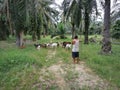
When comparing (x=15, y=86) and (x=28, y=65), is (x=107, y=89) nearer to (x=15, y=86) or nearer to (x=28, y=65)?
(x=15, y=86)

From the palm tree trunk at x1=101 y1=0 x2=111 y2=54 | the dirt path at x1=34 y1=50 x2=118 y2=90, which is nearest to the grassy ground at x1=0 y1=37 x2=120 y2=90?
the dirt path at x1=34 y1=50 x2=118 y2=90

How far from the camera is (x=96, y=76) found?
8.57 metres

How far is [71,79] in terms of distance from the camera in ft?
26.8

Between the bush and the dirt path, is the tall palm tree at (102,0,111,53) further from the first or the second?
the bush

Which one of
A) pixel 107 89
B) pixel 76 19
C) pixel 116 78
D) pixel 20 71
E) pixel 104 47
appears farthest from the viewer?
pixel 76 19

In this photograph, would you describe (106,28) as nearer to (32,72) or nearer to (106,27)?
(106,27)

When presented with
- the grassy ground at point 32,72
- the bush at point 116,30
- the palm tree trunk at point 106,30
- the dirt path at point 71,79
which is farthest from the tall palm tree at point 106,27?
the bush at point 116,30

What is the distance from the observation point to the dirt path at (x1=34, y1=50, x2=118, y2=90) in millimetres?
7500

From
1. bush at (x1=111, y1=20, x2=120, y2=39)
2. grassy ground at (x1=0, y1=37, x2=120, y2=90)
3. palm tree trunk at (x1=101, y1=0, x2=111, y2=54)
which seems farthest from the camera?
bush at (x1=111, y1=20, x2=120, y2=39)

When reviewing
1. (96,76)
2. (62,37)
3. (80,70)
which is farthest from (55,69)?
(62,37)

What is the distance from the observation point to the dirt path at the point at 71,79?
24.6ft

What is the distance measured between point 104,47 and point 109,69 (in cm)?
430

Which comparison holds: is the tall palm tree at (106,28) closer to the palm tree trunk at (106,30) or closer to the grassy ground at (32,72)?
the palm tree trunk at (106,30)

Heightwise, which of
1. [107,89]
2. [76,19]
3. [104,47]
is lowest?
[107,89]
